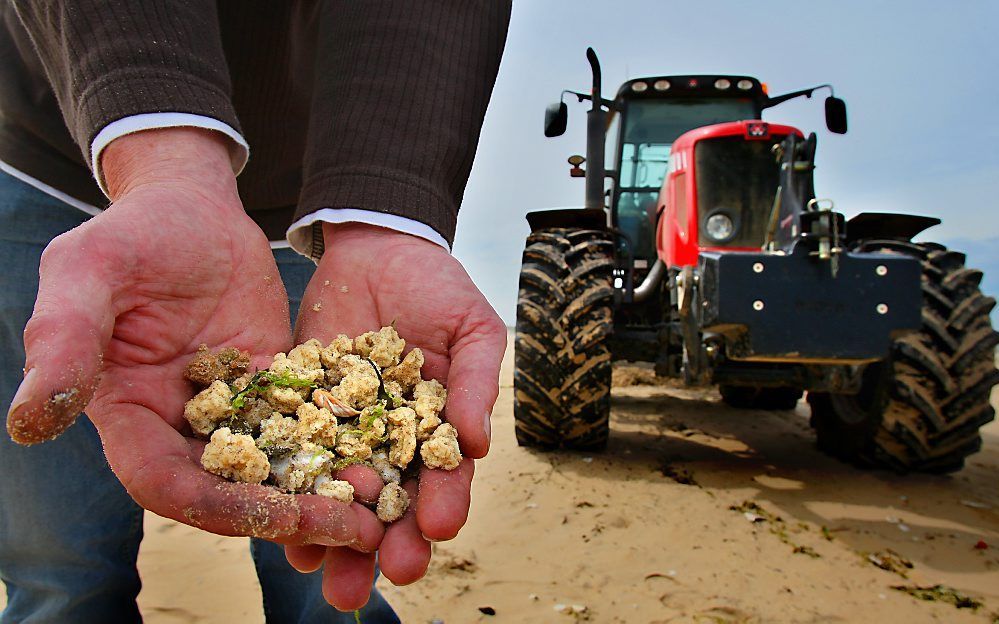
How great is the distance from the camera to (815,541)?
2477 millimetres

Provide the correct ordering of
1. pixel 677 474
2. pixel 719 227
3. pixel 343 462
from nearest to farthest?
pixel 343 462, pixel 677 474, pixel 719 227

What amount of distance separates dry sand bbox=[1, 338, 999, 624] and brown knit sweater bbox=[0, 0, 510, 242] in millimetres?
1365

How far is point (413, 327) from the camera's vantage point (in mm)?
1226

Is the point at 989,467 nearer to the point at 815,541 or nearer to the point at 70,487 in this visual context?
the point at 815,541

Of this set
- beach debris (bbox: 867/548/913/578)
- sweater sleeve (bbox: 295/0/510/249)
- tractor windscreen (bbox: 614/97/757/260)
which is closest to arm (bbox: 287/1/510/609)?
Result: sweater sleeve (bbox: 295/0/510/249)

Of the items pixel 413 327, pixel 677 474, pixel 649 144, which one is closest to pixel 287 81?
pixel 413 327

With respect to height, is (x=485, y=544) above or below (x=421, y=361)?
below

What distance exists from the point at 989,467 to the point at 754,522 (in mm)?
1926

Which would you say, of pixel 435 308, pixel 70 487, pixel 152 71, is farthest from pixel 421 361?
pixel 70 487

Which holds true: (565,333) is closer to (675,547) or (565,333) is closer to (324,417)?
(675,547)

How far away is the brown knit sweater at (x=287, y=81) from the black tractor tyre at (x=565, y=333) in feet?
5.86

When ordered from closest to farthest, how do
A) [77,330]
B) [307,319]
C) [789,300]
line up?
1. [77,330]
2. [307,319]
3. [789,300]

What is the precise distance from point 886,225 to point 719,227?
854 millimetres

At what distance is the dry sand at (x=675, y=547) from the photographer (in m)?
2.00
